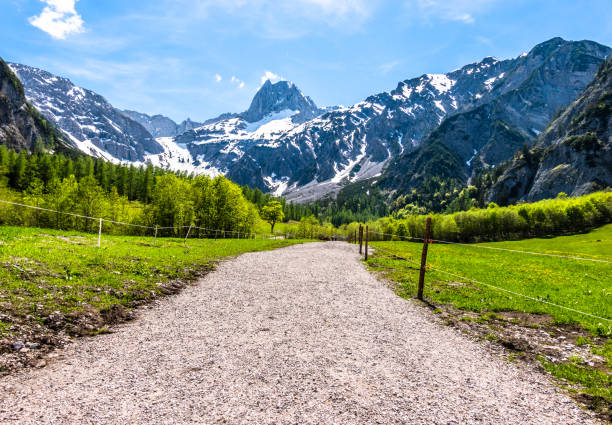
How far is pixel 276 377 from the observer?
23.3 feet

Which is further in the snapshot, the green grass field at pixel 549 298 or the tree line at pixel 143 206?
the tree line at pixel 143 206

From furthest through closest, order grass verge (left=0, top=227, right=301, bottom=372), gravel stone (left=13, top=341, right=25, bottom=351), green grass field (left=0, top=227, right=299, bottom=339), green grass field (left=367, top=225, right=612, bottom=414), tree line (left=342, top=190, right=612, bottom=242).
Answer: tree line (left=342, top=190, right=612, bottom=242) < green grass field (left=0, top=227, right=299, bottom=339) < green grass field (left=367, top=225, right=612, bottom=414) < grass verge (left=0, top=227, right=301, bottom=372) < gravel stone (left=13, top=341, right=25, bottom=351)

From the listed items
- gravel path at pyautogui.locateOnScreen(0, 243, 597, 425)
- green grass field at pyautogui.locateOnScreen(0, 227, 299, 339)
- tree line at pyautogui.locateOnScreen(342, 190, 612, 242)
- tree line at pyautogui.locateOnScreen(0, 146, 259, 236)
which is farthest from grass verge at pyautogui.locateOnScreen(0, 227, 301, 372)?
tree line at pyautogui.locateOnScreen(342, 190, 612, 242)

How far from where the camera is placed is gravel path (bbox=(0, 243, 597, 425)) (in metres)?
5.71

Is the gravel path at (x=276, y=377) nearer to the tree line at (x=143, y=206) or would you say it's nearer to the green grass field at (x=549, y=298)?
the green grass field at (x=549, y=298)

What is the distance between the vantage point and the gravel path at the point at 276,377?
5711 mm

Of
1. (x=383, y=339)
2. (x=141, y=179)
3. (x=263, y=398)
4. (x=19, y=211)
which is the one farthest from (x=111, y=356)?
(x=141, y=179)

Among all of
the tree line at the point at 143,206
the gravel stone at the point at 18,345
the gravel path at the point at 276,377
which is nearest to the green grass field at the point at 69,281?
the gravel stone at the point at 18,345

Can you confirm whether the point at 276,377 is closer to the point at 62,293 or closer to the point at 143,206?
the point at 62,293

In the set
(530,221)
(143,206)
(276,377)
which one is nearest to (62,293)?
(276,377)

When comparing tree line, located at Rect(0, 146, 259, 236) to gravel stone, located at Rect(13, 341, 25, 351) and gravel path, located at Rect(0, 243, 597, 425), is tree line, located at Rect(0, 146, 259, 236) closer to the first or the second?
gravel path, located at Rect(0, 243, 597, 425)

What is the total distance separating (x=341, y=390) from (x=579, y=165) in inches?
9830

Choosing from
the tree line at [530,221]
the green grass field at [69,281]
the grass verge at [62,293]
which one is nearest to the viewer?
the grass verge at [62,293]

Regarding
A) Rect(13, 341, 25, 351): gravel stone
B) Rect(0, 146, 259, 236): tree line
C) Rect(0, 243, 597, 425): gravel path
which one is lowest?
Rect(0, 243, 597, 425): gravel path
